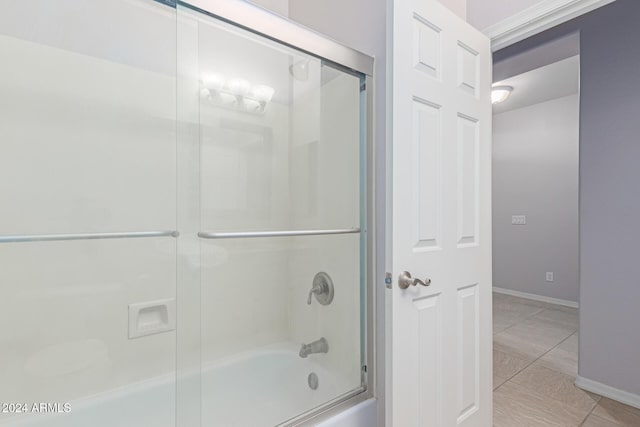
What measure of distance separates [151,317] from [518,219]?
4.59 meters

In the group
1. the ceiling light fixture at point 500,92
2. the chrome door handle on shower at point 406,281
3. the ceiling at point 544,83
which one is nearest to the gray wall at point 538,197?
the ceiling at point 544,83

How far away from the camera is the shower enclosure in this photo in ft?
4.29

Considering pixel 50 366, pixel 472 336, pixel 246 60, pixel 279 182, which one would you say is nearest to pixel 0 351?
pixel 50 366

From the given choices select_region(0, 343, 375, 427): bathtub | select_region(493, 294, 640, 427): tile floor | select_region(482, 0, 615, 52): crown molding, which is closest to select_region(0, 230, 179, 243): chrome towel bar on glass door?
select_region(0, 343, 375, 427): bathtub

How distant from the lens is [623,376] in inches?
76.2

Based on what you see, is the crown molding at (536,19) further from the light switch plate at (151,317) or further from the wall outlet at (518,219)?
the wall outlet at (518,219)

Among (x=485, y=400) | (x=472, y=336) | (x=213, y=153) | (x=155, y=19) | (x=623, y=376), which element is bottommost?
(x=623, y=376)

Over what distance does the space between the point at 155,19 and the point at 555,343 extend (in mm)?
3838

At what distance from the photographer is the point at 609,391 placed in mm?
1978

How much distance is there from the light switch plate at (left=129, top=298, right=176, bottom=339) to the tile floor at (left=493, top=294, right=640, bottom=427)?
188 centimetres

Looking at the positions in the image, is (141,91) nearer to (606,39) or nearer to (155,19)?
(155,19)

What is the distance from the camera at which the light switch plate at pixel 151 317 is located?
60.1 inches

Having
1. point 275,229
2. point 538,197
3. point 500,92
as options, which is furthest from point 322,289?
point 538,197

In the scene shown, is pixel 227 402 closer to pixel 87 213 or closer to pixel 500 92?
pixel 87 213
